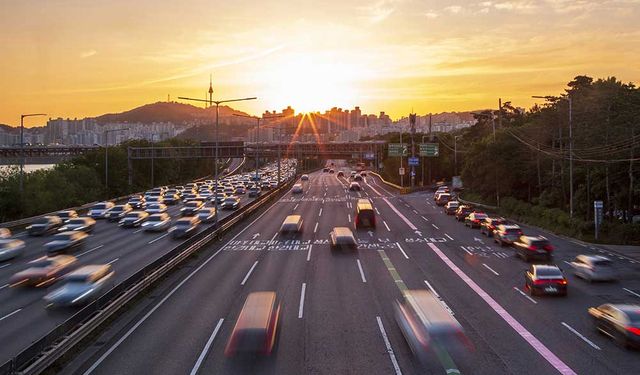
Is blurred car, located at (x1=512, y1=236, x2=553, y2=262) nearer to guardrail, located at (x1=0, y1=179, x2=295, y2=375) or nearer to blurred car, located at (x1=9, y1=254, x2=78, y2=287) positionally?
guardrail, located at (x1=0, y1=179, x2=295, y2=375)

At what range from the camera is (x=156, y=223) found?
5009cm

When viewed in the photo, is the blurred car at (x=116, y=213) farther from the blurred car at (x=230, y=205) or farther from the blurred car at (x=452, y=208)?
the blurred car at (x=452, y=208)

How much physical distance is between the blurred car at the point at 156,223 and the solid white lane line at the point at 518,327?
27.0m

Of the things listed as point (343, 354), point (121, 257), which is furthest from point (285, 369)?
point (121, 257)

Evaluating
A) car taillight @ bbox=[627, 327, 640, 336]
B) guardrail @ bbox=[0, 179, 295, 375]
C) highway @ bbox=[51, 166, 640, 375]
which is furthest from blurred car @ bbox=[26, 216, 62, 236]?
car taillight @ bbox=[627, 327, 640, 336]

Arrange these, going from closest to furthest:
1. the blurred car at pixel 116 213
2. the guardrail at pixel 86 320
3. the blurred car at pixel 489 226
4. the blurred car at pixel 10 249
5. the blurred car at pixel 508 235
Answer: the guardrail at pixel 86 320 < the blurred car at pixel 10 249 < the blurred car at pixel 508 235 < the blurred car at pixel 489 226 < the blurred car at pixel 116 213

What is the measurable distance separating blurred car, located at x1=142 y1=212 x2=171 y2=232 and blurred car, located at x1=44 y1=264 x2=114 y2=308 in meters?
23.5

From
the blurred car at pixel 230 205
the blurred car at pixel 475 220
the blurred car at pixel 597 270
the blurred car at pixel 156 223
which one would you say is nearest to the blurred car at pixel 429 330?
the blurred car at pixel 597 270

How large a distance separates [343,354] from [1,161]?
648 ft

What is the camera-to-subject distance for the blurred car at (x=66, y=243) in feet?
125

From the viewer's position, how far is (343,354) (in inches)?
726

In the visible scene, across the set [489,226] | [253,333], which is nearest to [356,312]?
[253,333]

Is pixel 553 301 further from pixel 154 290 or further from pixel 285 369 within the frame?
pixel 154 290

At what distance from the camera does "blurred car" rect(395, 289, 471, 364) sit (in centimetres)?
1683
